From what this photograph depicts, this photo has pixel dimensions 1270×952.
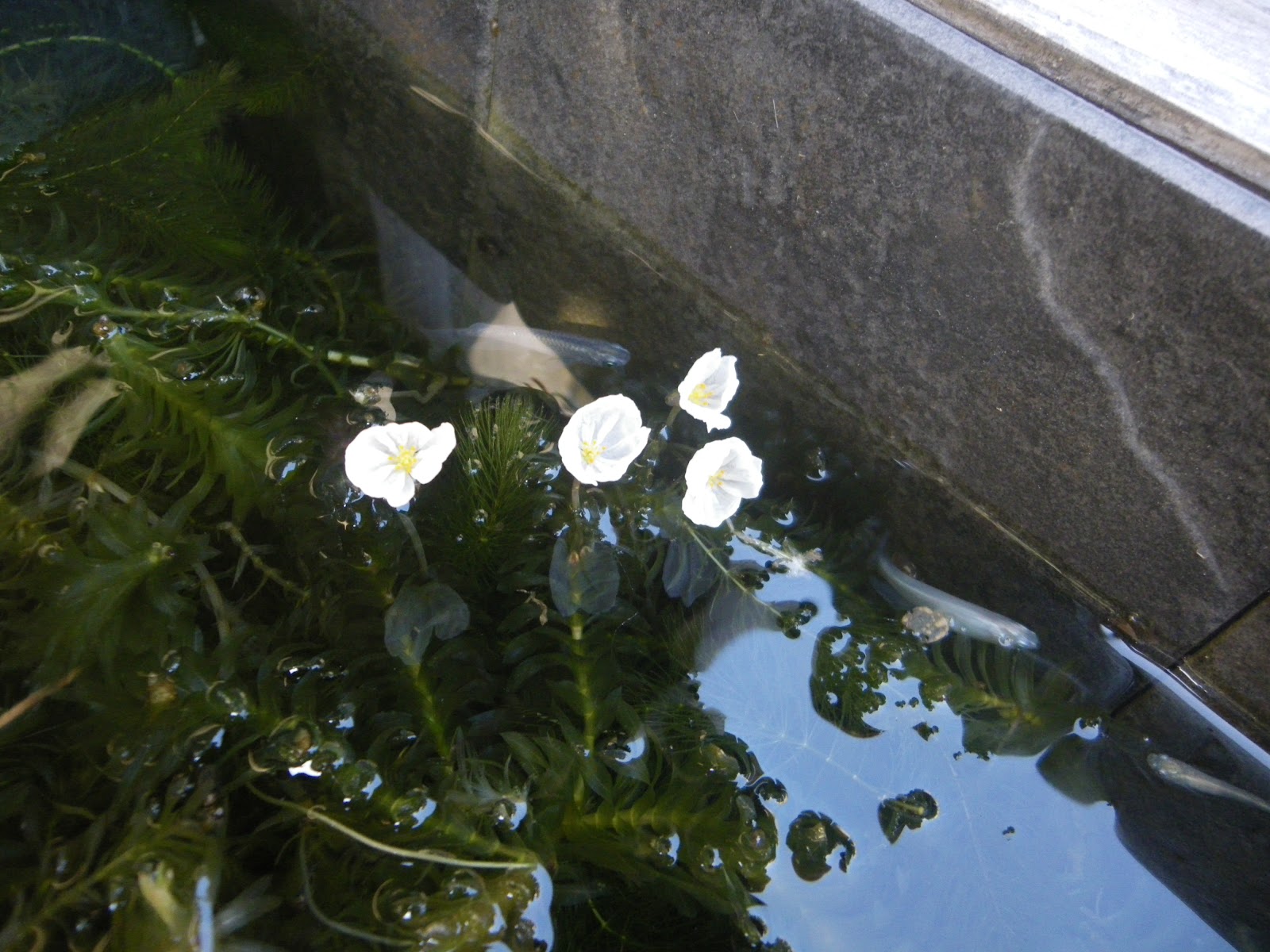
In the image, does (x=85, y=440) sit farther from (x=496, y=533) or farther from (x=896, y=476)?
(x=896, y=476)

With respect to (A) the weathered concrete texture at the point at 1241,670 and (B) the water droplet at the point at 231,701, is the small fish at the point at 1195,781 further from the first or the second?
(B) the water droplet at the point at 231,701

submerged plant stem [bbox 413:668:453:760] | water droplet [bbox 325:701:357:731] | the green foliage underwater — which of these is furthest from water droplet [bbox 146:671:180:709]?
submerged plant stem [bbox 413:668:453:760]

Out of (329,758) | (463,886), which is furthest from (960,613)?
(329,758)

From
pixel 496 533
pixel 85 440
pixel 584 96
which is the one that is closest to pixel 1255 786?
pixel 496 533

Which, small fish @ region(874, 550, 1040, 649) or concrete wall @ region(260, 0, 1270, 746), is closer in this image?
concrete wall @ region(260, 0, 1270, 746)

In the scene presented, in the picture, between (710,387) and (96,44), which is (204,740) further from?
(96,44)

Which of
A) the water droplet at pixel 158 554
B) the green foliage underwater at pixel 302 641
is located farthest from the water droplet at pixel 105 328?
the water droplet at pixel 158 554

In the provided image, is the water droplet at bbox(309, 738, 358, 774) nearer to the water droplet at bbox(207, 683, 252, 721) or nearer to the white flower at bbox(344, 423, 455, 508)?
the water droplet at bbox(207, 683, 252, 721)
